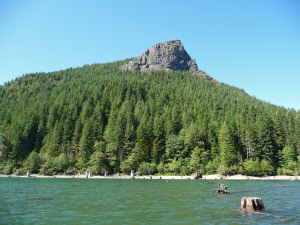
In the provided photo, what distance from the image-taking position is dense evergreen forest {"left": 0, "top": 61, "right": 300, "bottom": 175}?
89.0 meters

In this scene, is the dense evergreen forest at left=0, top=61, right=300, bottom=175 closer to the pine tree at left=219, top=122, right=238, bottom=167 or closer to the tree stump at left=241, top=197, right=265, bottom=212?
the pine tree at left=219, top=122, right=238, bottom=167

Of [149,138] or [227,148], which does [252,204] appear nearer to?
[227,148]

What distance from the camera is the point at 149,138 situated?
104 m

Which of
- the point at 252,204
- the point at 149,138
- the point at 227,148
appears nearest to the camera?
the point at 252,204

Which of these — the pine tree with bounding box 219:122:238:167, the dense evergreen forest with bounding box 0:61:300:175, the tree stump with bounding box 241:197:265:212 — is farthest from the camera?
the dense evergreen forest with bounding box 0:61:300:175

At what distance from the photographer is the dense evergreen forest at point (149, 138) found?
89.0 metres

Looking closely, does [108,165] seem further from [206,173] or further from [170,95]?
[170,95]

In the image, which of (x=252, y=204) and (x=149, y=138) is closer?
(x=252, y=204)

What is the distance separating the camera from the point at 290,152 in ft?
292

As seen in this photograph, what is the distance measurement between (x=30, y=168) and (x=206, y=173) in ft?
252

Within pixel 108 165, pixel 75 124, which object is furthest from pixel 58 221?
pixel 75 124

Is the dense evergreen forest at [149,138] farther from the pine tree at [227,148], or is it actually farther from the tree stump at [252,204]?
the tree stump at [252,204]

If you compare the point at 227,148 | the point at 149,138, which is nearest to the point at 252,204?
the point at 227,148

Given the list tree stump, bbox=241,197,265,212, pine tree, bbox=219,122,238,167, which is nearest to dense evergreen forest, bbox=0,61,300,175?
pine tree, bbox=219,122,238,167
